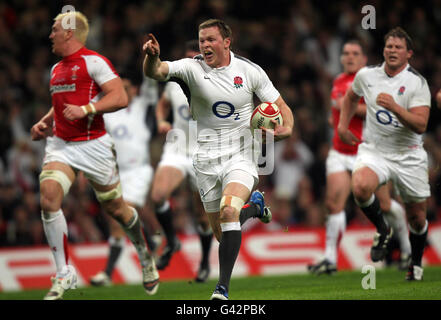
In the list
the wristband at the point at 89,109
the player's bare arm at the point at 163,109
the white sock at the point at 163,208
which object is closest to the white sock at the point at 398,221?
the white sock at the point at 163,208

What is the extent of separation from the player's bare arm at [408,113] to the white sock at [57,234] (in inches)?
140

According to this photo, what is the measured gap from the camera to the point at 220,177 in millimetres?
7105

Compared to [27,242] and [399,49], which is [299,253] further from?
[399,49]

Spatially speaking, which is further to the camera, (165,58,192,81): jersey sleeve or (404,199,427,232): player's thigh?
(404,199,427,232): player's thigh

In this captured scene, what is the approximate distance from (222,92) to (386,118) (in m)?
2.32

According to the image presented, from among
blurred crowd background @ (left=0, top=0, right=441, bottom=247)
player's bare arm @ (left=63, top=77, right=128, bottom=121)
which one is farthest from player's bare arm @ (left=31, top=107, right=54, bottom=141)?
blurred crowd background @ (left=0, top=0, right=441, bottom=247)

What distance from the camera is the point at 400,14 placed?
1623cm

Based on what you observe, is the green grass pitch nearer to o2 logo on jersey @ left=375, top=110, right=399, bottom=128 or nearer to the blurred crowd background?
o2 logo on jersey @ left=375, top=110, right=399, bottom=128

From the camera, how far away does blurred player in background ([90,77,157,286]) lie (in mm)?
11211

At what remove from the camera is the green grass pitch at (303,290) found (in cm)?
704

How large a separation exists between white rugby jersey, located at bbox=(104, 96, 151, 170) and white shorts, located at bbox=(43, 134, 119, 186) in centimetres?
312

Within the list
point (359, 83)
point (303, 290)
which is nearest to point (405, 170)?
point (359, 83)

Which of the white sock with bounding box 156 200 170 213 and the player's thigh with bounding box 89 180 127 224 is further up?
the player's thigh with bounding box 89 180 127 224

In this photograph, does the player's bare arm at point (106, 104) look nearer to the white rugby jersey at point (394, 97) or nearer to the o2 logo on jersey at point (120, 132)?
the white rugby jersey at point (394, 97)
